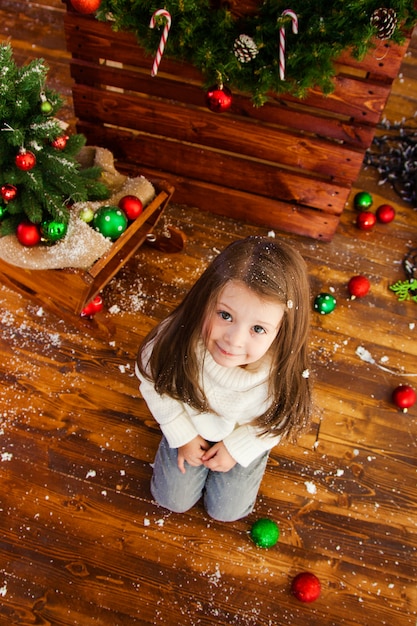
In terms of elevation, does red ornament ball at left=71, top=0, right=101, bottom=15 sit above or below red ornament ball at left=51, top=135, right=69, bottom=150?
above

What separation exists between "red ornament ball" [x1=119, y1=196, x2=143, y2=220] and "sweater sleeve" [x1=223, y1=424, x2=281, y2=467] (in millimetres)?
660

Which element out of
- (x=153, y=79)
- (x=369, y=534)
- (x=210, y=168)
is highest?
(x=153, y=79)

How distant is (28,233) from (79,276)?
0.17 metres

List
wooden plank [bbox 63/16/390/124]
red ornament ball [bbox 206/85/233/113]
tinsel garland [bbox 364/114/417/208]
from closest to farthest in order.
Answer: red ornament ball [bbox 206/85/233/113], wooden plank [bbox 63/16/390/124], tinsel garland [bbox 364/114/417/208]

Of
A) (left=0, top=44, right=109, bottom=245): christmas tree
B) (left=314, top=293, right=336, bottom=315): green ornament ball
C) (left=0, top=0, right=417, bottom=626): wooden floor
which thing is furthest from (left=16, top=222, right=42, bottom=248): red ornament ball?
(left=314, top=293, right=336, bottom=315): green ornament ball

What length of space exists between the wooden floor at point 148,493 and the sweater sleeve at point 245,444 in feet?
0.81

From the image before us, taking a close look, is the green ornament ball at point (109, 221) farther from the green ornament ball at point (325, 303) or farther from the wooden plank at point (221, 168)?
the green ornament ball at point (325, 303)

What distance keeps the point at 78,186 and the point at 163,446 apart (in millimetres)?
711

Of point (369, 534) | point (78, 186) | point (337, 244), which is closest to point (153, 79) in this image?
point (78, 186)

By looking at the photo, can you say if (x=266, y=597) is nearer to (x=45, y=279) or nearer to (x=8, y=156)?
(x=45, y=279)

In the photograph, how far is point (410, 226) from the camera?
6.79ft

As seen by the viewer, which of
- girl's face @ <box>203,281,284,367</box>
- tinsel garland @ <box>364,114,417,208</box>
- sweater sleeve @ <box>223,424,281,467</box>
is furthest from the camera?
tinsel garland @ <box>364,114,417,208</box>

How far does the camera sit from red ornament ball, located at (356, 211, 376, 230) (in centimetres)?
198

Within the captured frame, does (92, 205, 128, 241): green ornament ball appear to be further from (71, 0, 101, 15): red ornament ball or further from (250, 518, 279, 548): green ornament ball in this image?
(250, 518, 279, 548): green ornament ball
